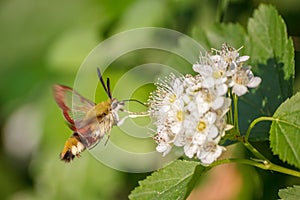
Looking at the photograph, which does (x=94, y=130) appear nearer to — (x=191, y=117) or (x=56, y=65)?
(x=191, y=117)

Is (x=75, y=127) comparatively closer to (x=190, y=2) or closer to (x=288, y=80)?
(x=288, y=80)

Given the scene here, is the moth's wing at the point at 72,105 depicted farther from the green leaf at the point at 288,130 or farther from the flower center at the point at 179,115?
the green leaf at the point at 288,130

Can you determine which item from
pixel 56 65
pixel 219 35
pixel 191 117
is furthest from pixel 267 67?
pixel 56 65

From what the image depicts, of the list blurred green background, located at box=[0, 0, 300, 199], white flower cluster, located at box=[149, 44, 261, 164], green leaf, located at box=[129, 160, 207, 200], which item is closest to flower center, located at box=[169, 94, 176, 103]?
white flower cluster, located at box=[149, 44, 261, 164]

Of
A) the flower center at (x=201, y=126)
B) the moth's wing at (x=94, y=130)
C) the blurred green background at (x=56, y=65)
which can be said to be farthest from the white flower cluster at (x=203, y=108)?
the blurred green background at (x=56, y=65)

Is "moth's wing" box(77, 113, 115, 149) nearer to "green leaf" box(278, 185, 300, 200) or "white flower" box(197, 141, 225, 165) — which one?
"white flower" box(197, 141, 225, 165)

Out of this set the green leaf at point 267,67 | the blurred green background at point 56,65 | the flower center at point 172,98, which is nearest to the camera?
the flower center at point 172,98

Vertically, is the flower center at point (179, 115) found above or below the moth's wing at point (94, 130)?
below

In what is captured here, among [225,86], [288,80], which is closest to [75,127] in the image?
[225,86]
